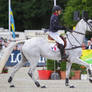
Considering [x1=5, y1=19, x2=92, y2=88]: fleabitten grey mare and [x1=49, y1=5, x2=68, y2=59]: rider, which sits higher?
[x1=49, y1=5, x2=68, y2=59]: rider

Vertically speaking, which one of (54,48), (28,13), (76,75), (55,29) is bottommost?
(76,75)

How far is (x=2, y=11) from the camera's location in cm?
6919

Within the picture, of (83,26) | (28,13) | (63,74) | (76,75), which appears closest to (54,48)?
(83,26)

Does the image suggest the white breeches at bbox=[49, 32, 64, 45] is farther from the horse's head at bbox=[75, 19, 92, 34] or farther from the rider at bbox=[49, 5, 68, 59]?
the horse's head at bbox=[75, 19, 92, 34]

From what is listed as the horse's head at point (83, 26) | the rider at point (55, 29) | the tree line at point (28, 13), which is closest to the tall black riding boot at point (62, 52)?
the rider at point (55, 29)

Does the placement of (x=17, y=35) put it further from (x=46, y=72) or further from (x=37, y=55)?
(x=37, y=55)

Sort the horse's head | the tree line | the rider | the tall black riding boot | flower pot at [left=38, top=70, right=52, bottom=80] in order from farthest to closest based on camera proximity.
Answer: the tree line < flower pot at [left=38, top=70, right=52, bottom=80] < the horse's head < the tall black riding boot < the rider

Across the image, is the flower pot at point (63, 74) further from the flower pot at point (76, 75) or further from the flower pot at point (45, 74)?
the flower pot at point (45, 74)

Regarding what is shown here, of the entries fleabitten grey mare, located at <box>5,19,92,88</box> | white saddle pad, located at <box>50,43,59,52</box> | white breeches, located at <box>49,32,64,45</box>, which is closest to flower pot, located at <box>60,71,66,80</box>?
fleabitten grey mare, located at <box>5,19,92,88</box>

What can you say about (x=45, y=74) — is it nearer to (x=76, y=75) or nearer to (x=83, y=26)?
(x=76, y=75)

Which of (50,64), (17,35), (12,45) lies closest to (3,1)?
(17,35)

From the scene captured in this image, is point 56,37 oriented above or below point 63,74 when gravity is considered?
above

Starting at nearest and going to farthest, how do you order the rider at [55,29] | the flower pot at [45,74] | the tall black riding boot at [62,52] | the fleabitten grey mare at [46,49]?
the rider at [55,29], the tall black riding boot at [62,52], the fleabitten grey mare at [46,49], the flower pot at [45,74]

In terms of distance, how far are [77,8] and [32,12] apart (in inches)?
686
